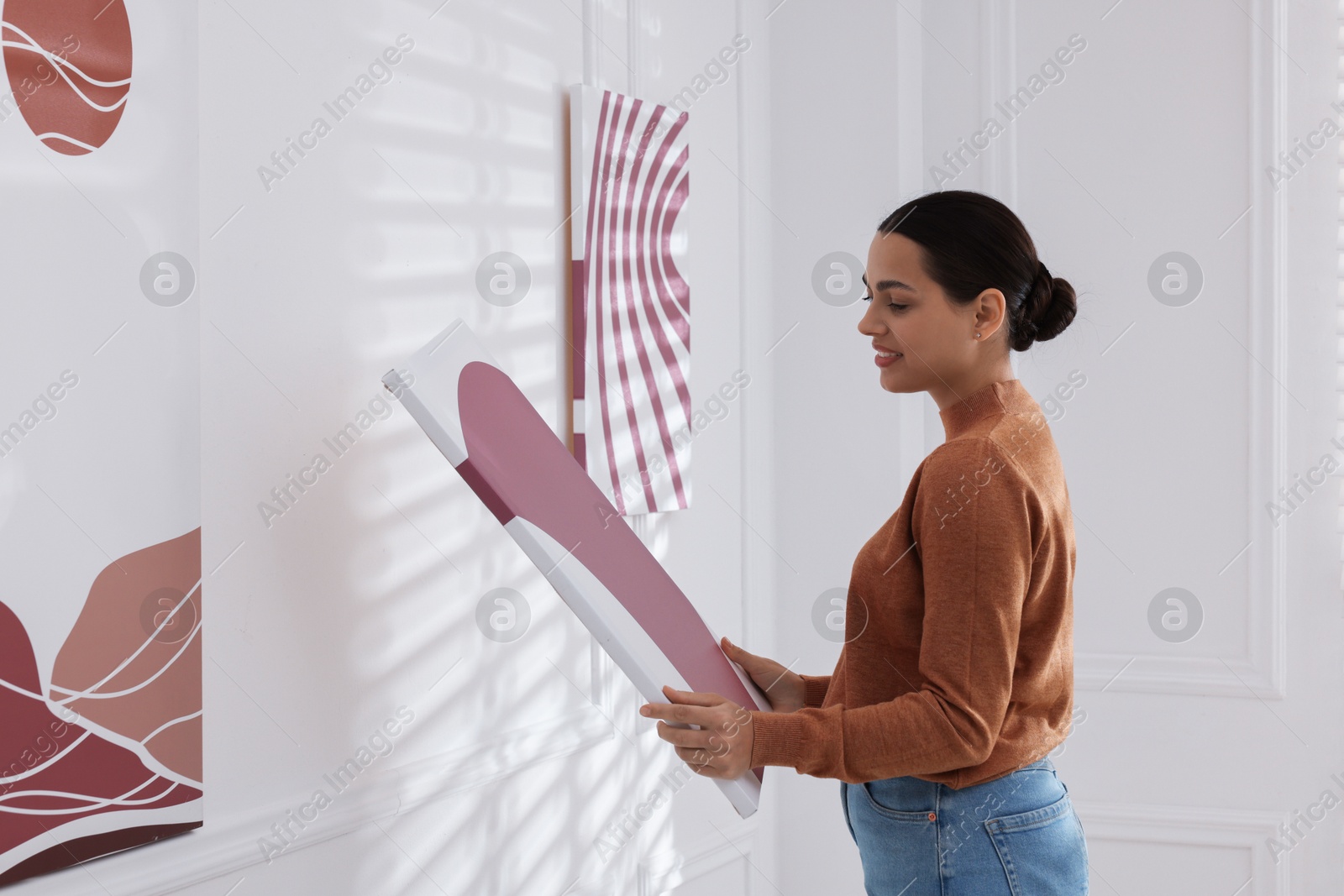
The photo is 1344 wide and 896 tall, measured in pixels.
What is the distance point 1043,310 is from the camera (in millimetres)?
1314

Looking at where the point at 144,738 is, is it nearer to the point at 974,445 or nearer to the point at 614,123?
the point at 974,445

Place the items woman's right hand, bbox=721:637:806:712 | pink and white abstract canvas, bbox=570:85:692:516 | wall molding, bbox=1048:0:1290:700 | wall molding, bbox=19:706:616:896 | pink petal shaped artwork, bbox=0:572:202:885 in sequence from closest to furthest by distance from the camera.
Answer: pink petal shaped artwork, bbox=0:572:202:885, wall molding, bbox=19:706:616:896, woman's right hand, bbox=721:637:806:712, pink and white abstract canvas, bbox=570:85:692:516, wall molding, bbox=1048:0:1290:700

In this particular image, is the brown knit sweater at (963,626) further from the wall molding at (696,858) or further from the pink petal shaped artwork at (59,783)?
the wall molding at (696,858)

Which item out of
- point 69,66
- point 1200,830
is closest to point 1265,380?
point 1200,830

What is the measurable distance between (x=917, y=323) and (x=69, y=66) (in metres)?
0.92

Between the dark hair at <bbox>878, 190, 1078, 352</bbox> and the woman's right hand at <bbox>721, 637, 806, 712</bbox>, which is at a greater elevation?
the dark hair at <bbox>878, 190, 1078, 352</bbox>

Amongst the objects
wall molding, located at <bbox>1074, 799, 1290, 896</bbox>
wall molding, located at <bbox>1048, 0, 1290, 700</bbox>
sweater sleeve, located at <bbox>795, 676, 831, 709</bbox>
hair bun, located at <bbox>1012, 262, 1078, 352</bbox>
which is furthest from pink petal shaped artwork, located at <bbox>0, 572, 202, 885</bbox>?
A: wall molding, located at <bbox>1048, 0, 1290, 700</bbox>

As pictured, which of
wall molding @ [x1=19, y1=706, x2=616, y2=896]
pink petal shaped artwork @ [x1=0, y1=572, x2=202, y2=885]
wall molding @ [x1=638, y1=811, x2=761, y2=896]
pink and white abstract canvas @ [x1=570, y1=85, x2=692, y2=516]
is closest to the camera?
pink petal shaped artwork @ [x1=0, y1=572, x2=202, y2=885]

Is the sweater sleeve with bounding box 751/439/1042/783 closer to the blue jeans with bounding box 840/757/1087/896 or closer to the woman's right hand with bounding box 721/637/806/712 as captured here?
the blue jeans with bounding box 840/757/1087/896

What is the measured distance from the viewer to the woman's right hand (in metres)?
1.44

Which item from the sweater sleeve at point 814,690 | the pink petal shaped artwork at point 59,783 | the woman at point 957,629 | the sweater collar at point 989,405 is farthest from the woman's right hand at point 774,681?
the pink petal shaped artwork at point 59,783

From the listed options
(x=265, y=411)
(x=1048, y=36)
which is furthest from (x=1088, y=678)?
(x=265, y=411)

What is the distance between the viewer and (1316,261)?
86.9 inches

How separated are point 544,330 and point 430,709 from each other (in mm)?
629
